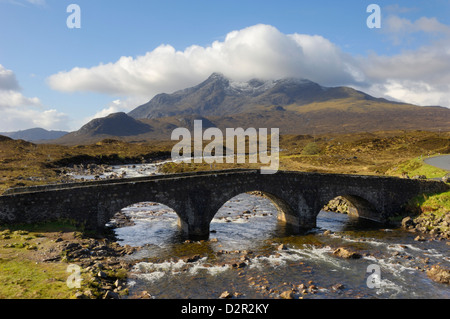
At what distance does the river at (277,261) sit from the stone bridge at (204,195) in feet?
7.57

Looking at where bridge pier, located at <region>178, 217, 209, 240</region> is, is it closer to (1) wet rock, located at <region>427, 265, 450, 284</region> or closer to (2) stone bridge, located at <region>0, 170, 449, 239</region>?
(2) stone bridge, located at <region>0, 170, 449, 239</region>

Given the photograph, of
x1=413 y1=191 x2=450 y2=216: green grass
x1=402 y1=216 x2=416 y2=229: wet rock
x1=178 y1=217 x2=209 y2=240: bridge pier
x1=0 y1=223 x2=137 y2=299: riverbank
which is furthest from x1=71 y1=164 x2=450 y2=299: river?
x1=413 y1=191 x2=450 y2=216: green grass

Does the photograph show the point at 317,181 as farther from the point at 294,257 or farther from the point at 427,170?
the point at 427,170

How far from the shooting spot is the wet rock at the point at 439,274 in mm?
20416

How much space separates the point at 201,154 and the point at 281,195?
89.0 meters

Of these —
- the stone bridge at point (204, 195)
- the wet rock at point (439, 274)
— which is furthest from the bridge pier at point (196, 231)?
the wet rock at point (439, 274)

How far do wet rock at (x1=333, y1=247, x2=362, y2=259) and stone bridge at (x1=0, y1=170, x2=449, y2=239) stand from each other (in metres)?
7.24

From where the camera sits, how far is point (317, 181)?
110 feet

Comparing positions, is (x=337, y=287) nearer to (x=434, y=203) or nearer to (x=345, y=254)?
(x=345, y=254)

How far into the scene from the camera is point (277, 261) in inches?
945

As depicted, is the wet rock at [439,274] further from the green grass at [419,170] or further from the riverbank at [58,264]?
the green grass at [419,170]

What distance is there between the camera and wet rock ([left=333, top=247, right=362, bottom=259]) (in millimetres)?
24898

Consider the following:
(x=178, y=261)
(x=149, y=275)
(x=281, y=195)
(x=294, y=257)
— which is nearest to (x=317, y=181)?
(x=281, y=195)

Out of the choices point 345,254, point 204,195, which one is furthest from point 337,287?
point 204,195
